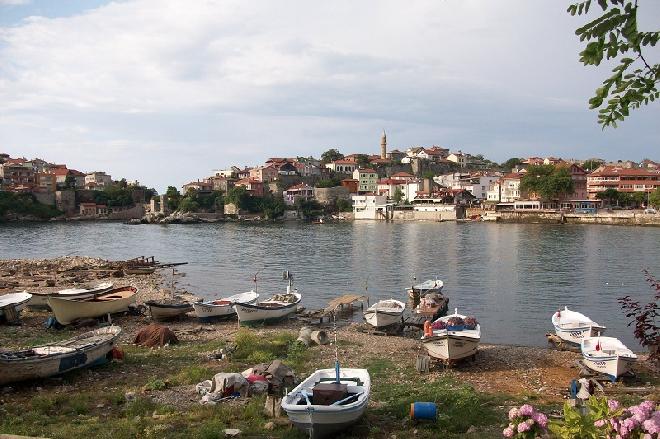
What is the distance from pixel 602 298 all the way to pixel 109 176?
15148 cm

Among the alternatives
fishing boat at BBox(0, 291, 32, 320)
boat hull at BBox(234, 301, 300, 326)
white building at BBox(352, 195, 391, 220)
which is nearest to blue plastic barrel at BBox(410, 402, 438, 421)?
boat hull at BBox(234, 301, 300, 326)

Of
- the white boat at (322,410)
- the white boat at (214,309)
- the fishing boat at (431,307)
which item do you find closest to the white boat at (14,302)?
the white boat at (214,309)

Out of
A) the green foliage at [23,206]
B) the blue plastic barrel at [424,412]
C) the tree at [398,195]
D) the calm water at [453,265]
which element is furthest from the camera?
the tree at [398,195]

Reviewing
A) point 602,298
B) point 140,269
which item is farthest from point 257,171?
point 602,298

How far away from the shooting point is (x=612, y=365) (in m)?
14.0

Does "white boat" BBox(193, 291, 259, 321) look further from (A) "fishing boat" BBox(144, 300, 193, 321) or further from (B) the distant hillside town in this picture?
(B) the distant hillside town

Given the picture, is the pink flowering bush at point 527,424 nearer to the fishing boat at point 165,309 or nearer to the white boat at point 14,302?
the fishing boat at point 165,309

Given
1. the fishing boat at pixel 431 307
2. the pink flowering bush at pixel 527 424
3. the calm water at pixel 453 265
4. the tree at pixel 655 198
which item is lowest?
the calm water at pixel 453 265

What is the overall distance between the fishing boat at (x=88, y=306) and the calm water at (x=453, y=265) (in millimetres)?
9939

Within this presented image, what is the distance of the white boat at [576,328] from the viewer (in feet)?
60.0

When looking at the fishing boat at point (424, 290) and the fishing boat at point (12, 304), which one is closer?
the fishing boat at point (12, 304)

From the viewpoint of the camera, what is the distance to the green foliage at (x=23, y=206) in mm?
112106

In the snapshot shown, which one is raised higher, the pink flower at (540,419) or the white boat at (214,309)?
the pink flower at (540,419)

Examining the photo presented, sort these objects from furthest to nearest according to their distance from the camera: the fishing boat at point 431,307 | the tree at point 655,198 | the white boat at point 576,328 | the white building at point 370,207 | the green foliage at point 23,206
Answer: the white building at point 370,207
the green foliage at point 23,206
the tree at point 655,198
the fishing boat at point 431,307
the white boat at point 576,328
